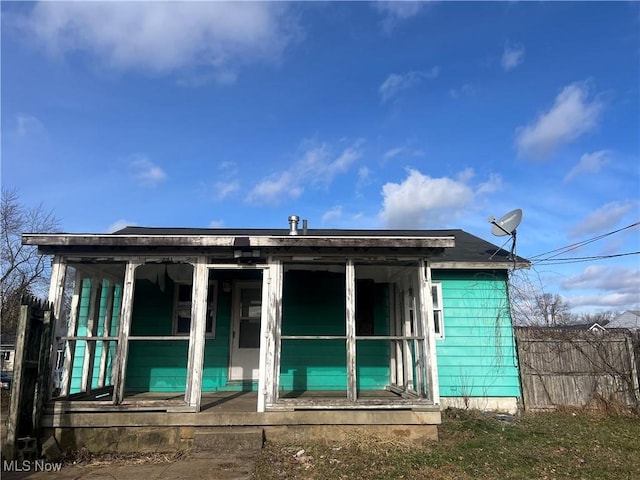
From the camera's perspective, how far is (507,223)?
835cm

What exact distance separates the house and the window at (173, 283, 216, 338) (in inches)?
0.8

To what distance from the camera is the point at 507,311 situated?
8.02 metres

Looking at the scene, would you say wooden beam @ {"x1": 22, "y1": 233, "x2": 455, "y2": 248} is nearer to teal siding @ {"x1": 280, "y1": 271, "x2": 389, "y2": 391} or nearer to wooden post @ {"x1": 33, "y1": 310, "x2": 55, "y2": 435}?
wooden post @ {"x1": 33, "y1": 310, "x2": 55, "y2": 435}

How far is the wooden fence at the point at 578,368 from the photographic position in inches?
305

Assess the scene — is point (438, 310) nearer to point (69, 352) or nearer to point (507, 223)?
point (507, 223)

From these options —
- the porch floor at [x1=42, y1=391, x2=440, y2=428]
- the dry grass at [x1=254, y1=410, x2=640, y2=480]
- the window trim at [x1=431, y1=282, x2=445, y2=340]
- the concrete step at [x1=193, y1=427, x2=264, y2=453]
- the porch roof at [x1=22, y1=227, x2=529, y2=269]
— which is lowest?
the dry grass at [x1=254, y1=410, x2=640, y2=480]

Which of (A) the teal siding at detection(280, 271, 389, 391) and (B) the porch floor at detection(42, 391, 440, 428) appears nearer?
(B) the porch floor at detection(42, 391, 440, 428)

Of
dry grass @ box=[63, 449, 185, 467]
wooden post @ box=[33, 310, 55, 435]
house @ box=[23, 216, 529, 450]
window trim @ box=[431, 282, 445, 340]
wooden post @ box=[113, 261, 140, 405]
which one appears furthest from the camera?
window trim @ box=[431, 282, 445, 340]

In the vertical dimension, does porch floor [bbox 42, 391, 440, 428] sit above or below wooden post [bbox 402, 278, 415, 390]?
below

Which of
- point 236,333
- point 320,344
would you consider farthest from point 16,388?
point 320,344

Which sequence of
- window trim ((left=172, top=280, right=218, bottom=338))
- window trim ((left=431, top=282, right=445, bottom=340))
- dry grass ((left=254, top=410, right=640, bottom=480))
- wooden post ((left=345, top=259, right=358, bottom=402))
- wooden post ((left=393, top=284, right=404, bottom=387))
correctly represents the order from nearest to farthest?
dry grass ((left=254, top=410, right=640, bottom=480))
wooden post ((left=345, top=259, right=358, bottom=402))
wooden post ((left=393, top=284, right=404, bottom=387))
window trim ((left=172, top=280, right=218, bottom=338))
window trim ((left=431, top=282, right=445, bottom=340))

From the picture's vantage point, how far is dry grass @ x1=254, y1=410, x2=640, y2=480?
448cm

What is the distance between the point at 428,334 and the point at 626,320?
49323 mm

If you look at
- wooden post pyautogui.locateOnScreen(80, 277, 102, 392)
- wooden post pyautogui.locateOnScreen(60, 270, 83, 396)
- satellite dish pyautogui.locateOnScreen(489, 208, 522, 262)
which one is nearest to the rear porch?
wooden post pyautogui.locateOnScreen(60, 270, 83, 396)
